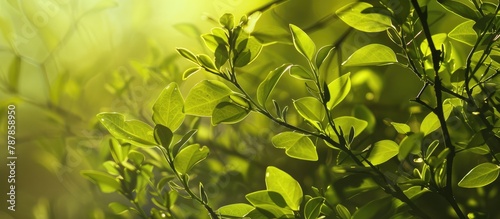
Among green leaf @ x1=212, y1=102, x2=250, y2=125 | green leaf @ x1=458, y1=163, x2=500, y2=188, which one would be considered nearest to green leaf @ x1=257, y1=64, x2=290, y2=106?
green leaf @ x1=212, y1=102, x2=250, y2=125

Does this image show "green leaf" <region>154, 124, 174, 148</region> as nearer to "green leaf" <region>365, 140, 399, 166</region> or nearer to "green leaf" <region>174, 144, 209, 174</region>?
"green leaf" <region>174, 144, 209, 174</region>

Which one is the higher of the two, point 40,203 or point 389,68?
point 389,68

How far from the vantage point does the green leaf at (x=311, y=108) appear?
0.30 m

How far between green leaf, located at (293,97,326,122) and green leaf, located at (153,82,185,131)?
66 mm

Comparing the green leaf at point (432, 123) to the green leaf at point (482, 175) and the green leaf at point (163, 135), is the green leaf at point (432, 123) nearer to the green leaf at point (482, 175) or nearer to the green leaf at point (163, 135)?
the green leaf at point (482, 175)

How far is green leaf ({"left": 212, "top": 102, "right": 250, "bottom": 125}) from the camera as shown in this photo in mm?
296

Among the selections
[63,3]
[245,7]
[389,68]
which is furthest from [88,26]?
[389,68]

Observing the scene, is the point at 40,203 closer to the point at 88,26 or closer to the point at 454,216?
the point at 88,26

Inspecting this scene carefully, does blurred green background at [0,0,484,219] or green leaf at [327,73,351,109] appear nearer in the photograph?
green leaf at [327,73,351,109]

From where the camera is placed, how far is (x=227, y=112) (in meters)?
0.30

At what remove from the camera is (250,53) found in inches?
12.1

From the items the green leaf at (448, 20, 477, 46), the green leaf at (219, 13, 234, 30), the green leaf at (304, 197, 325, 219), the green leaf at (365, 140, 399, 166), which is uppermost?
the green leaf at (219, 13, 234, 30)

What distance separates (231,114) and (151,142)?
5 centimetres

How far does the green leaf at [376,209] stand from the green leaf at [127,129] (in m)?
0.12
